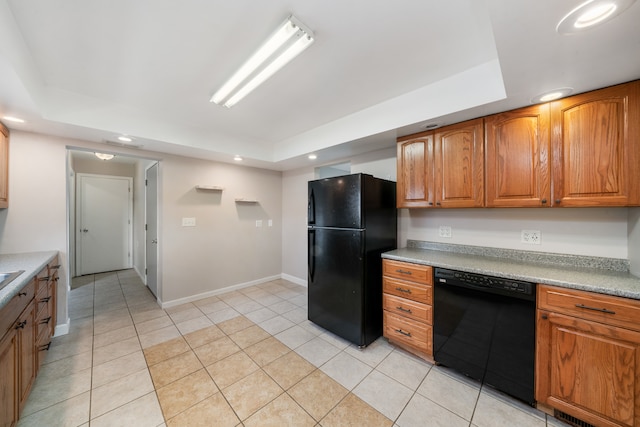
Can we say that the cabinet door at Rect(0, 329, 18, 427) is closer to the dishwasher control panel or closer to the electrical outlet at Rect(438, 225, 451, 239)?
the dishwasher control panel

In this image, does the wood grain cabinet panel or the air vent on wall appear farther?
the wood grain cabinet panel

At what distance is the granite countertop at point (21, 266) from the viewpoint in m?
1.25

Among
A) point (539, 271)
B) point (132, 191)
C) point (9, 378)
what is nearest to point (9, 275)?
point (9, 378)

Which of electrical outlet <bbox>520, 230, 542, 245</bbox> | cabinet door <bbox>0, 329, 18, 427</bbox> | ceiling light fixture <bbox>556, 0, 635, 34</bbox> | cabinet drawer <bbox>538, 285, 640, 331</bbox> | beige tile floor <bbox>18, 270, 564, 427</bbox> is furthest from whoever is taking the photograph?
electrical outlet <bbox>520, 230, 542, 245</bbox>

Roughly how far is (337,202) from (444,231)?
1185 mm

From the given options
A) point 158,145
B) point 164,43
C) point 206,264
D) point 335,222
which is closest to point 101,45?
point 164,43

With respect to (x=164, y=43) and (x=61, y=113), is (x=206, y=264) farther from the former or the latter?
(x=164, y=43)

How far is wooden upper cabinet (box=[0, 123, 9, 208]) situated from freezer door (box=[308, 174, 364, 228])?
280 centimetres

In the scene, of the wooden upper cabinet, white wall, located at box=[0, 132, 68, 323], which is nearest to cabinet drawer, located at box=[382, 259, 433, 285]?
white wall, located at box=[0, 132, 68, 323]

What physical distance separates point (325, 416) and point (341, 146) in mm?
2569

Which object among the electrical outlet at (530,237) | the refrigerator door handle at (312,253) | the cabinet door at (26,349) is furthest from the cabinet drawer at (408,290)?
the cabinet door at (26,349)

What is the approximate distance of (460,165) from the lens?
211 cm

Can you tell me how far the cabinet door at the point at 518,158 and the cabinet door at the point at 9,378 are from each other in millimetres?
3230

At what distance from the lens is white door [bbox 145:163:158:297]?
3.49 meters
